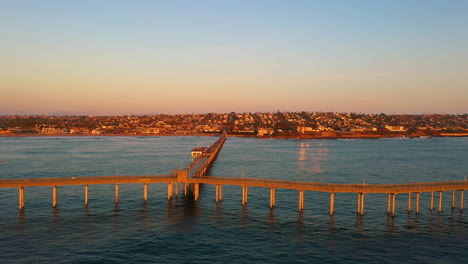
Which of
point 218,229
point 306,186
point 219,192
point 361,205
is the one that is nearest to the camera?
point 218,229

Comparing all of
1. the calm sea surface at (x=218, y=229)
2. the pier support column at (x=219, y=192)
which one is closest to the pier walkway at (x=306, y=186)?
the pier support column at (x=219, y=192)

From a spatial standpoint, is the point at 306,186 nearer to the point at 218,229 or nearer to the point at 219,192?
the point at 218,229

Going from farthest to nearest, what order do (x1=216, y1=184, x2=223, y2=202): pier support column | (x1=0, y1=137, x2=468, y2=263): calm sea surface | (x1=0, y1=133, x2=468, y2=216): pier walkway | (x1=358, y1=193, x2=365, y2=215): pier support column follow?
(x1=216, y1=184, x2=223, y2=202): pier support column
(x1=358, y1=193, x2=365, y2=215): pier support column
(x1=0, y1=133, x2=468, y2=216): pier walkway
(x1=0, y1=137, x2=468, y2=263): calm sea surface

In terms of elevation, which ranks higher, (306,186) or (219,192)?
(306,186)

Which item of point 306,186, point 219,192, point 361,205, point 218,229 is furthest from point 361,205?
point 219,192

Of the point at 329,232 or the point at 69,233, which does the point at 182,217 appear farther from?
the point at 329,232

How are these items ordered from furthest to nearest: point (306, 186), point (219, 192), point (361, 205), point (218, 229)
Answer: point (219, 192), point (306, 186), point (361, 205), point (218, 229)

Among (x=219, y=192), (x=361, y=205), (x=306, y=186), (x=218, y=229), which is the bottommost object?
(x=218, y=229)

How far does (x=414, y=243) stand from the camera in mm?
35219

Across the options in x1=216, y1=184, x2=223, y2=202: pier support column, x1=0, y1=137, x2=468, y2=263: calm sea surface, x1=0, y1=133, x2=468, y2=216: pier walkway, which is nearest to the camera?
x1=0, y1=137, x2=468, y2=263: calm sea surface

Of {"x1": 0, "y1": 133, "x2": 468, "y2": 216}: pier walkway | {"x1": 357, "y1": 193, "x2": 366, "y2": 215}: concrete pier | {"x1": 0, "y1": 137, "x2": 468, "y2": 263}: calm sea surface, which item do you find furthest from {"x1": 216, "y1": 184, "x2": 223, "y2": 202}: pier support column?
{"x1": 357, "y1": 193, "x2": 366, "y2": 215}: concrete pier

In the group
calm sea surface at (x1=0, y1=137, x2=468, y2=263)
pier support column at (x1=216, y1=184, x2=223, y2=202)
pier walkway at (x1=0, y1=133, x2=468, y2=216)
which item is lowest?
calm sea surface at (x1=0, y1=137, x2=468, y2=263)

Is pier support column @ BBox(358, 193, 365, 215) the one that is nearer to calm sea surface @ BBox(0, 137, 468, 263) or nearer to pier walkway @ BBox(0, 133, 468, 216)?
pier walkway @ BBox(0, 133, 468, 216)

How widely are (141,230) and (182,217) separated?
5.95 metres
